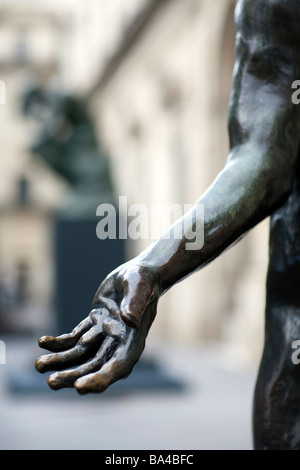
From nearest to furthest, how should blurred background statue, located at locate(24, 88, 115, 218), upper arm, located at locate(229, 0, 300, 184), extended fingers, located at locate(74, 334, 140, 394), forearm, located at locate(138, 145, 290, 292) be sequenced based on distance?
extended fingers, located at locate(74, 334, 140, 394)
forearm, located at locate(138, 145, 290, 292)
upper arm, located at locate(229, 0, 300, 184)
blurred background statue, located at locate(24, 88, 115, 218)

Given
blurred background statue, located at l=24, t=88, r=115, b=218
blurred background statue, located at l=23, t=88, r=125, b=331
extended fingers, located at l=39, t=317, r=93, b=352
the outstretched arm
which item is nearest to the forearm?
the outstretched arm

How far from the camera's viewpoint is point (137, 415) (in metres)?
7.73

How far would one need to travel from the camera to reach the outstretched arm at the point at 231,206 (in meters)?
1.49

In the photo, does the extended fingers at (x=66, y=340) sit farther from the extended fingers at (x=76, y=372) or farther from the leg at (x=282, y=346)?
the leg at (x=282, y=346)

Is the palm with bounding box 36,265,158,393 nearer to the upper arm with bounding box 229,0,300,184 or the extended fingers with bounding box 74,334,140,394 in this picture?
the extended fingers with bounding box 74,334,140,394

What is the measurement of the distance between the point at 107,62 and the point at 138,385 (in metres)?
13.9

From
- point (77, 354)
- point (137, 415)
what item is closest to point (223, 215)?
point (77, 354)

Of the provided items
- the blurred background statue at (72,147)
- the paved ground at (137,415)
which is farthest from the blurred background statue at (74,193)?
the paved ground at (137,415)

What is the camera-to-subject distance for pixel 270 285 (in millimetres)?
1940

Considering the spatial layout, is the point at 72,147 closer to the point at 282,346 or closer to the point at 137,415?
the point at 137,415

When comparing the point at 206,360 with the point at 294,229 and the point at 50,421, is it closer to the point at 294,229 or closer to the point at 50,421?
the point at 50,421

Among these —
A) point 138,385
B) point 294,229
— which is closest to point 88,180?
point 138,385

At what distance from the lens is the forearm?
64.6 inches

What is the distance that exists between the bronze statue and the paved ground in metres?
4.03
